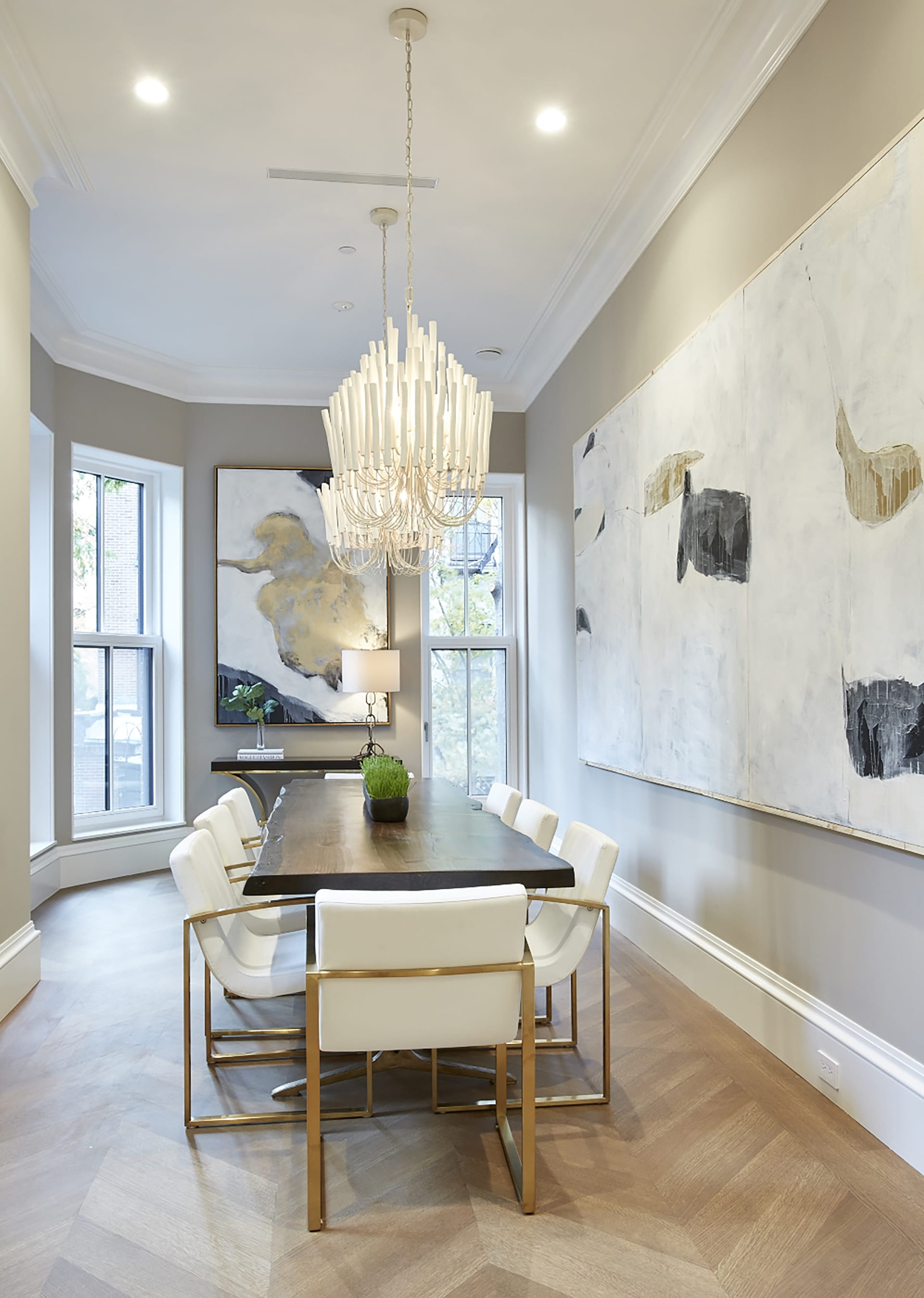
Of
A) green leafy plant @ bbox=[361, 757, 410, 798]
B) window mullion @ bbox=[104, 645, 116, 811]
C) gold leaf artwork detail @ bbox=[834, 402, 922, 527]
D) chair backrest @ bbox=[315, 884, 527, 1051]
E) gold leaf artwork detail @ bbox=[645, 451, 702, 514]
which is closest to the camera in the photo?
chair backrest @ bbox=[315, 884, 527, 1051]

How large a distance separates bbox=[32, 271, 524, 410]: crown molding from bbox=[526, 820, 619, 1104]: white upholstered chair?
12.2 feet

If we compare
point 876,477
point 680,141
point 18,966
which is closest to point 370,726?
point 18,966

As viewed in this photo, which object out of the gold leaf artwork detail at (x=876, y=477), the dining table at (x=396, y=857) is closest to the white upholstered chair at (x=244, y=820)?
the dining table at (x=396, y=857)

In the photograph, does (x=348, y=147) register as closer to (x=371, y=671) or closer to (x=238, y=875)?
(x=238, y=875)

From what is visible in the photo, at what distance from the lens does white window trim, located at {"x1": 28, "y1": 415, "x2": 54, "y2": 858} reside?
18.2 feet

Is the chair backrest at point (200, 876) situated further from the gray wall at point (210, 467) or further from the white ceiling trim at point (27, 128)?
the gray wall at point (210, 467)

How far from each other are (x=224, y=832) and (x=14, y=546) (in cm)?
142

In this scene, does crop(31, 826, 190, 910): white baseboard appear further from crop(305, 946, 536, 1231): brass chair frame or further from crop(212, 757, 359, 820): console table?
crop(305, 946, 536, 1231): brass chair frame

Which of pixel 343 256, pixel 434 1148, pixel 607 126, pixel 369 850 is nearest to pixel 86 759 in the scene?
pixel 343 256

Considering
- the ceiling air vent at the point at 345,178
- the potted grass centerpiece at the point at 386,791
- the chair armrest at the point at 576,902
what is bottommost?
the chair armrest at the point at 576,902

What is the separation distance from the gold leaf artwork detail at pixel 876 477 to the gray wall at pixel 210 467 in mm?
4374

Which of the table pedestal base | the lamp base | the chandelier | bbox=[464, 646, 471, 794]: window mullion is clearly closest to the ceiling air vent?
the chandelier

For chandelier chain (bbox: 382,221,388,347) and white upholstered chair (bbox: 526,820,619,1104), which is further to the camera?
chandelier chain (bbox: 382,221,388,347)

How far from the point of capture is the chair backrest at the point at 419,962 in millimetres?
2080
